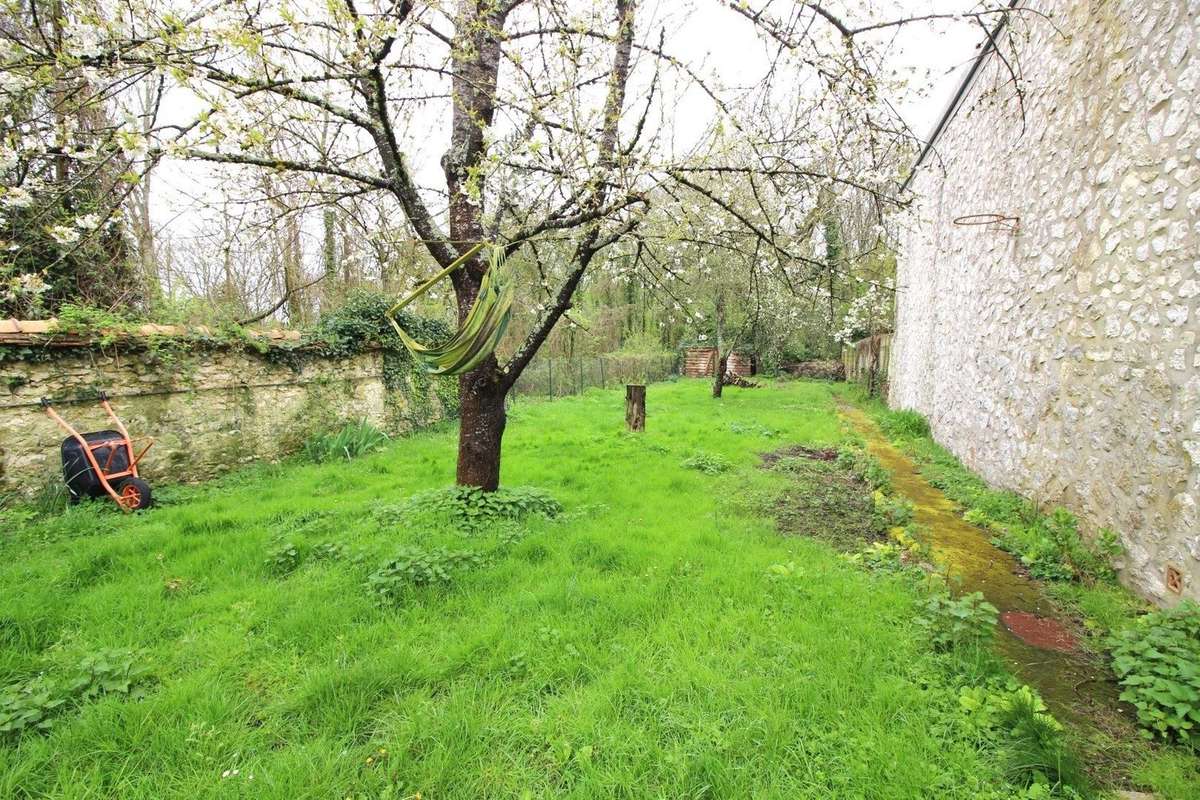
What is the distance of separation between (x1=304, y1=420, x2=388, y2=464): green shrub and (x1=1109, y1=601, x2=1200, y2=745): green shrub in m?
7.73

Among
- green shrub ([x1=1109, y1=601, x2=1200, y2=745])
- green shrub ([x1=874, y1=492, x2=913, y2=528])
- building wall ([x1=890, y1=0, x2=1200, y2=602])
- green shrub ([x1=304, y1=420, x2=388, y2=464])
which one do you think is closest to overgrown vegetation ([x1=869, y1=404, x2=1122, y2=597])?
building wall ([x1=890, y1=0, x2=1200, y2=602])

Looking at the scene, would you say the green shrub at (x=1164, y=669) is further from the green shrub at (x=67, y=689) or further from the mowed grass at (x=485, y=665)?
the green shrub at (x=67, y=689)

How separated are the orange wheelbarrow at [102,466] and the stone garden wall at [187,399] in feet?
0.69

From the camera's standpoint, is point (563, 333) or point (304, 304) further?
point (563, 333)

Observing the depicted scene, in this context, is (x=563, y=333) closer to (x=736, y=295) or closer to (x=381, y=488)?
(x=736, y=295)

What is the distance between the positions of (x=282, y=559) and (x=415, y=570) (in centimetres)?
115

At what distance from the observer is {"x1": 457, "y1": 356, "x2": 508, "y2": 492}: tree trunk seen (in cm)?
464

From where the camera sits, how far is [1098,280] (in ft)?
12.1

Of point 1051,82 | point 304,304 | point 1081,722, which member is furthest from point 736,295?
point 1081,722

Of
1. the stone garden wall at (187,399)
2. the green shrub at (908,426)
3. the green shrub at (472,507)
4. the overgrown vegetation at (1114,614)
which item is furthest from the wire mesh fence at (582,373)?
the overgrown vegetation at (1114,614)

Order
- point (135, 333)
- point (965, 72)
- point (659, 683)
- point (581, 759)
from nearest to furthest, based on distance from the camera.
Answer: point (581, 759), point (659, 683), point (135, 333), point (965, 72)

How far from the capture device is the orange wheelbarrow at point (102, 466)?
476 centimetres

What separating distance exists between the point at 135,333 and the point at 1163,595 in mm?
8807

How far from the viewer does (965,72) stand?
21.2ft
